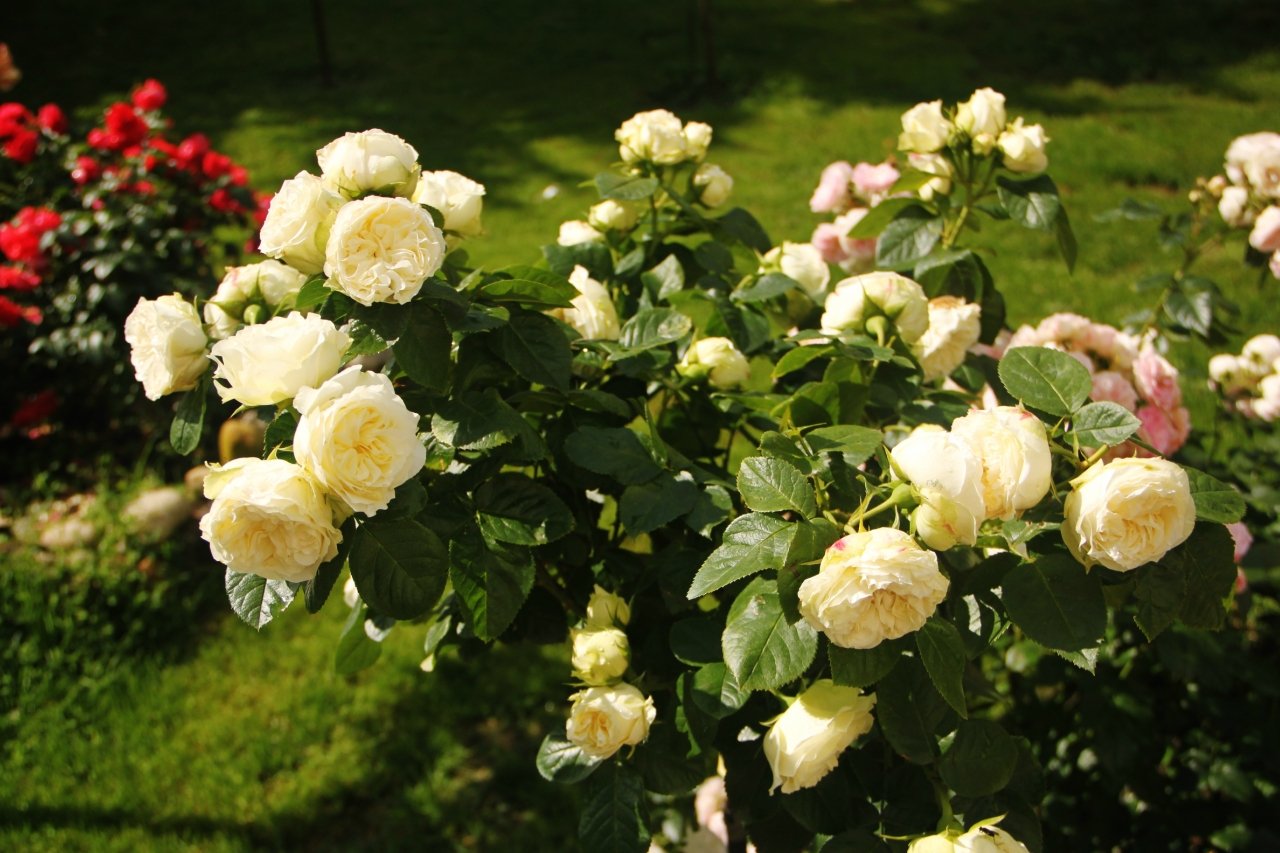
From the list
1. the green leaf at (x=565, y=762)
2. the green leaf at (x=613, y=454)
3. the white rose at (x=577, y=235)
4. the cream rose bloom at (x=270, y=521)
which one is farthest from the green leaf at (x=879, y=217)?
the cream rose bloom at (x=270, y=521)

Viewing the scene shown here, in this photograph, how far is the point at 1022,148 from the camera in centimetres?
122

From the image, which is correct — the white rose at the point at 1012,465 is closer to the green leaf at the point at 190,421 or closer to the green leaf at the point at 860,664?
the green leaf at the point at 860,664

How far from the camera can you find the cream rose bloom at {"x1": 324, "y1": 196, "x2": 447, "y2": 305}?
0.84 metres

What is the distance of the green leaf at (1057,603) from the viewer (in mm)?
831

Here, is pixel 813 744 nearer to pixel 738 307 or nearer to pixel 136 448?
pixel 738 307

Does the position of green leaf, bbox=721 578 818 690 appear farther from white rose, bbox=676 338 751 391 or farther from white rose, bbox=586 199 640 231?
white rose, bbox=586 199 640 231

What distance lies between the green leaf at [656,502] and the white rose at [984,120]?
0.55 m

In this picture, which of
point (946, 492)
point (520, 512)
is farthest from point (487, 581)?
point (946, 492)

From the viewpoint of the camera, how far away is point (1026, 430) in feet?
2.70

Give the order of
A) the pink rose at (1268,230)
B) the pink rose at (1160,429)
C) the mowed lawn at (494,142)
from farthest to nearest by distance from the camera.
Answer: the mowed lawn at (494,142) < the pink rose at (1268,230) < the pink rose at (1160,429)

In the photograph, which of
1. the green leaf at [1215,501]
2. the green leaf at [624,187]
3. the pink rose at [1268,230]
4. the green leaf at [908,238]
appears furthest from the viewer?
the pink rose at [1268,230]

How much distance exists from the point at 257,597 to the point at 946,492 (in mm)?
537

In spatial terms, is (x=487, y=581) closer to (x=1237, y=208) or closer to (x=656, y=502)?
(x=656, y=502)

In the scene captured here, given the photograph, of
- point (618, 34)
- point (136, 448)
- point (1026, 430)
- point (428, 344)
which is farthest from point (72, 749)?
point (618, 34)
